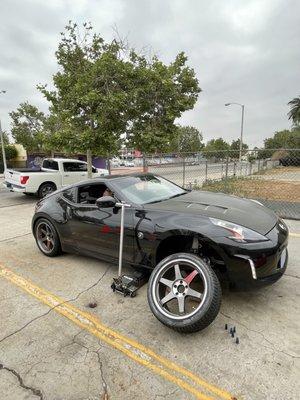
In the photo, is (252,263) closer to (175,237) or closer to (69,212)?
(175,237)

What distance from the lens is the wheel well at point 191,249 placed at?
10.1 feet

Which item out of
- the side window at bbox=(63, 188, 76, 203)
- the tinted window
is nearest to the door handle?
the side window at bbox=(63, 188, 76, 203)

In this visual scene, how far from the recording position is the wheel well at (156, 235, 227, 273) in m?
3.07

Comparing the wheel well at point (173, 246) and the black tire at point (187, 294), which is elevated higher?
the wheel well at point (173, 246)

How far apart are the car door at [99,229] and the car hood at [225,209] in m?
0.44

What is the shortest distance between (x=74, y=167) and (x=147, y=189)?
8634mm

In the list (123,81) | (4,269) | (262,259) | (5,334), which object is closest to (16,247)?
(4,269)

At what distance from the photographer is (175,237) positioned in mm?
3262

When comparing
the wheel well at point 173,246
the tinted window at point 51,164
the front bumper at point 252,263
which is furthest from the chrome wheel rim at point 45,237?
the tinted window at point 51,164

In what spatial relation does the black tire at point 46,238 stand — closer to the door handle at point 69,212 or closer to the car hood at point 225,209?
the door handle at point 69,212

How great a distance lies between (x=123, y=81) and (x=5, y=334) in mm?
8723

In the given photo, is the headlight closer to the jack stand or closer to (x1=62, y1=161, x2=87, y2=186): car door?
the jack stand

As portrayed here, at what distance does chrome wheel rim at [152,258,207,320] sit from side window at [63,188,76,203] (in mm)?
2074

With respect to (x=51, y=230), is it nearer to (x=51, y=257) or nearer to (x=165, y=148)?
(x=51, y=257)
